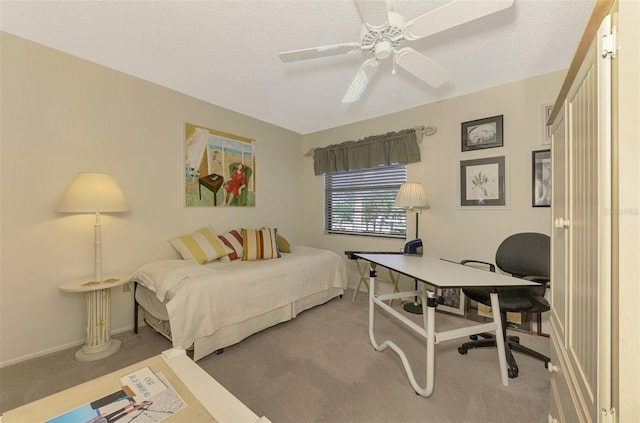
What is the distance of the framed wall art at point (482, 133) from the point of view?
2584 millimetres

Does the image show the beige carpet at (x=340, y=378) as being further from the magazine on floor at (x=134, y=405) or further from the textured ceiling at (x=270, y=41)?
the textured ceiling at (x=270, y=41)

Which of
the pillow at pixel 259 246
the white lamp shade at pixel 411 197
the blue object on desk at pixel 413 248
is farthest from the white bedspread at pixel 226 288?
the white lamp shade at pixel 411 197

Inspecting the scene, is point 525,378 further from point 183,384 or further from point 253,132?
point 253,132

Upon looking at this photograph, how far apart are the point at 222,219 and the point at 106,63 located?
1.87 m

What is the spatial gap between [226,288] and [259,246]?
35.6 inches

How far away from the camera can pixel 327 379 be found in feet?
5.72

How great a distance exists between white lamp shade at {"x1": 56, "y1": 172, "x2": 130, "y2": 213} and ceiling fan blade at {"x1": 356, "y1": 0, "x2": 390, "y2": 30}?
7.46 feet

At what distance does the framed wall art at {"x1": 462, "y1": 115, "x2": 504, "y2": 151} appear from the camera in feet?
8.48

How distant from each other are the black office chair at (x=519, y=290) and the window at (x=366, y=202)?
1.26 m

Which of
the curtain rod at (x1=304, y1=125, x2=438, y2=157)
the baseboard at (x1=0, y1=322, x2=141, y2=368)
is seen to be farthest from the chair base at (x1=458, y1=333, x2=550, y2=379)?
the baseboard at (x1=0, y1=322, x2=141, y2=368)

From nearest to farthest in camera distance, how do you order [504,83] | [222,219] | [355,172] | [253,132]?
1. [504,83]
2. [222,219]
3. [253,132]
4. [355,172]

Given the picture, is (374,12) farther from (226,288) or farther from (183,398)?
(226,288)
